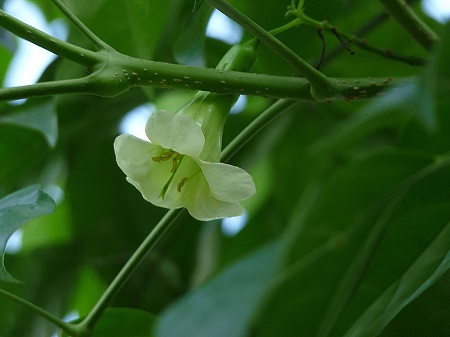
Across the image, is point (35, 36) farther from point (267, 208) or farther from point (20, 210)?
point (267, 208)

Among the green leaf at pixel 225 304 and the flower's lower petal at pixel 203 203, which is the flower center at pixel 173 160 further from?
the green leaf at pixel 225 304

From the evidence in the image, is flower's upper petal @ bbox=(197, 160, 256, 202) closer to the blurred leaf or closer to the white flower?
the white flower

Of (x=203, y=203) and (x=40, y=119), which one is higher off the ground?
(x=40, y=119)

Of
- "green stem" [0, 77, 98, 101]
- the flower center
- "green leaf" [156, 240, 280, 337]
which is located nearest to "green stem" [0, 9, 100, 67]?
"green stem" [0, 77, 98, 101]

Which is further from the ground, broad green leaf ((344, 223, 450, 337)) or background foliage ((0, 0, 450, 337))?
background foliage ((0, 0, 450, 337))

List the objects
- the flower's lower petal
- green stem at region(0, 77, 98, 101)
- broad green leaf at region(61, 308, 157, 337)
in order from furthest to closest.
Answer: broad green leaf at region(61, 308, 157, 337)
the flower's lower petal
green stem at region(0, 77, 98, 101)

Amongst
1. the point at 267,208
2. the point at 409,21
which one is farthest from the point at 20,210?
the point at 267,208
